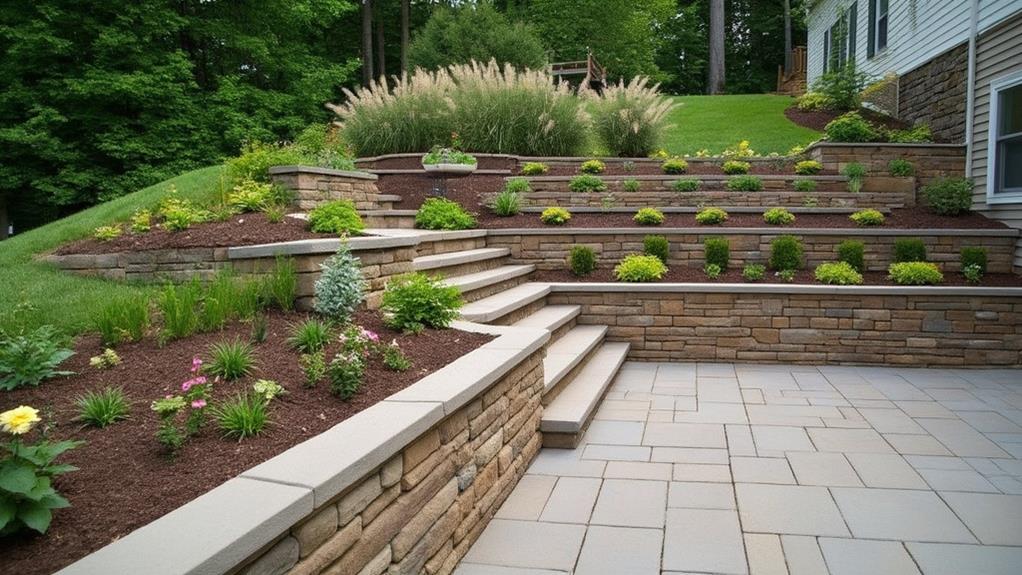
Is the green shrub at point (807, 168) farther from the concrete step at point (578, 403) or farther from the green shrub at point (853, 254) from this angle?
the concrete step at point (578, 403)

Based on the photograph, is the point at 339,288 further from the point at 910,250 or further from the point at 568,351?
the point at 910,250

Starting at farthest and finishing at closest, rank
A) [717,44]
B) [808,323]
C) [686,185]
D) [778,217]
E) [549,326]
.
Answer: [717,44] → [686,185] → [778,217] → [808,323] → [549,326]

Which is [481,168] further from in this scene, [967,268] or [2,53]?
[2,53]

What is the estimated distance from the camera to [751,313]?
21.7 feet

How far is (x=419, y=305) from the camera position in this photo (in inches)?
161

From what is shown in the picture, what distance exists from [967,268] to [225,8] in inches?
697

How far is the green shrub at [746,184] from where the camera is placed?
28.3 ft

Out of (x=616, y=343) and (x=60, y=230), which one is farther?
(x=616, y=343)

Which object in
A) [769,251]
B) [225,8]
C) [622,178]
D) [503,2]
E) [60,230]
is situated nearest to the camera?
[60,230]

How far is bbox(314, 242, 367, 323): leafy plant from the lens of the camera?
3.83 meters

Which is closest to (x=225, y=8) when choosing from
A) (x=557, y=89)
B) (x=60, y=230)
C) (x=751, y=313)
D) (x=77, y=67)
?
(x=77, y=67)

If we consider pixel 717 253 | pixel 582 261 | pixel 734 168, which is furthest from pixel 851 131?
pixel 582 261

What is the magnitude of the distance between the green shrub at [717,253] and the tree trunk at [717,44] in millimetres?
15368

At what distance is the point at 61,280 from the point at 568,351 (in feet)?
12.8
